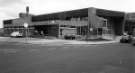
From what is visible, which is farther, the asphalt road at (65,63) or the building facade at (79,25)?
the building facade at (79,25)

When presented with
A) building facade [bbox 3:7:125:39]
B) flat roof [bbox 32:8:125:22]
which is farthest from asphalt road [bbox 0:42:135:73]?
flat roof [bbox 32:8:125:22]

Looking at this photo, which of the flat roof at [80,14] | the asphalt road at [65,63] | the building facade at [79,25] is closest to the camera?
the asphalt road at [65,63]

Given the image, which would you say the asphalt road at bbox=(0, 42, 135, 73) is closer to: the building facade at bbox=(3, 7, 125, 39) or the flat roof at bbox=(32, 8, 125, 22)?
the building facade at bbox=(3, 7, 125, 39)

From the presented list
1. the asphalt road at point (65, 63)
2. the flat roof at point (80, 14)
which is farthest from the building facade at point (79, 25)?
the asphalt road at point (65, 63)

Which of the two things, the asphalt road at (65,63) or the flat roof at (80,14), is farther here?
the flat roof at (80,14)

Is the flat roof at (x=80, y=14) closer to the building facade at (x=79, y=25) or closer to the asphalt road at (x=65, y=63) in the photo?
the building facade at (x=79, y=25)

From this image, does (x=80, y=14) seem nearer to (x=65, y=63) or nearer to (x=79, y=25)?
(x=79, y=25)

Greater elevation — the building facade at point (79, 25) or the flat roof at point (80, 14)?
the flat roof at point (80, 14)

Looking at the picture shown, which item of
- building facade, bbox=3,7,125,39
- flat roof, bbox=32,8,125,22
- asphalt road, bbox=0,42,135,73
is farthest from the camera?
flat roof, bbox=32,8,125,22

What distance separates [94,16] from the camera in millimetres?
41594

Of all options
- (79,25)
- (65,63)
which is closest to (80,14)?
(79,25)

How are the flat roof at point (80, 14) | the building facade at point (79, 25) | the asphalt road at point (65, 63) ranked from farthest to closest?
the flat roof at point (80, 14), the building facade at point (79, 25), the asphalt road at point (65, 63)

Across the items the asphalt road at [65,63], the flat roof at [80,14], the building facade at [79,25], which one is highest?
the flat roof at [80,14]

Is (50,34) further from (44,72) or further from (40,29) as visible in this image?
(44,72)
